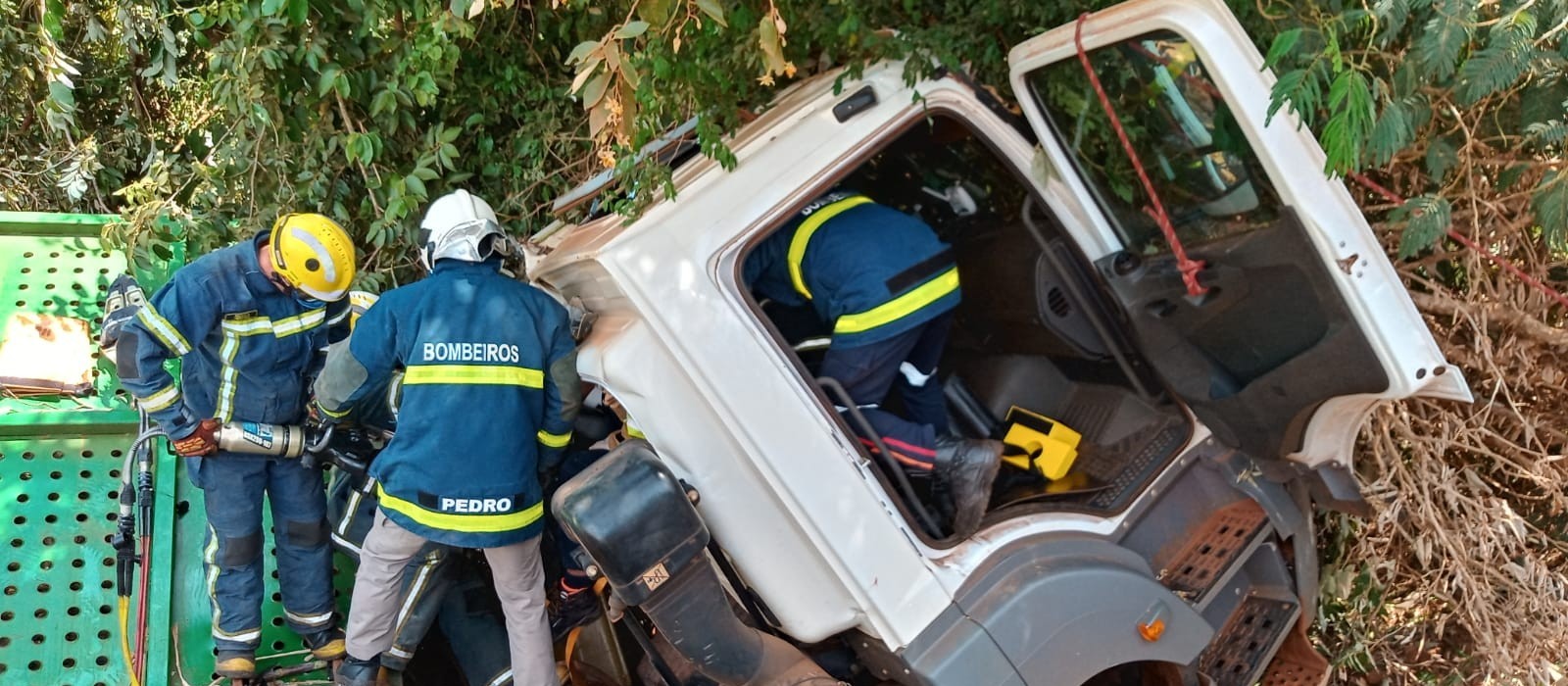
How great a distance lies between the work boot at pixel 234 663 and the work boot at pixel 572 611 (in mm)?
919

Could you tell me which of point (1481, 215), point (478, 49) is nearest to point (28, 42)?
point (478, 49)

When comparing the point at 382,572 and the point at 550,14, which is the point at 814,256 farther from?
the point at 550,14

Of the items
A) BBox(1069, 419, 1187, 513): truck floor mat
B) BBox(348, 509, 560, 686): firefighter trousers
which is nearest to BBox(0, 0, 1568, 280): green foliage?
BBox(1069, 419, 1187, 513): truck floor mat

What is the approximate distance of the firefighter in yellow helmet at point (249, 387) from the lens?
9.75ft

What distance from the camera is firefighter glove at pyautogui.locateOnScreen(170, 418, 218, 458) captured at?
298 centimetres

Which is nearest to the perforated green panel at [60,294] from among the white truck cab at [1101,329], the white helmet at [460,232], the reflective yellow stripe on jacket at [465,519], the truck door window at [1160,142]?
the reflective yellow stripe on jacket at [465,519]

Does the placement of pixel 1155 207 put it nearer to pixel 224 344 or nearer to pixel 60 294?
pixel 224 344

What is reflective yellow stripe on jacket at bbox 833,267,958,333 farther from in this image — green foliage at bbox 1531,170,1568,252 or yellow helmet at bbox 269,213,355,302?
yellow helmet at bbox 269,213,355,302

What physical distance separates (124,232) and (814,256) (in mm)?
2511

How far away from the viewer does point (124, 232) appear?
11.6ft

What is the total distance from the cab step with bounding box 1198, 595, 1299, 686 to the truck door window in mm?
1127

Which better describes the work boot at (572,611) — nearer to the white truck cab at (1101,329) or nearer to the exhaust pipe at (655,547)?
the white truck cab at (1101,329)

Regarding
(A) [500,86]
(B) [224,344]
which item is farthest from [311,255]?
(A) [500,86]

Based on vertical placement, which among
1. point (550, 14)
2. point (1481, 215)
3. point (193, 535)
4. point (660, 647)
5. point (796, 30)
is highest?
point (550, 14)
